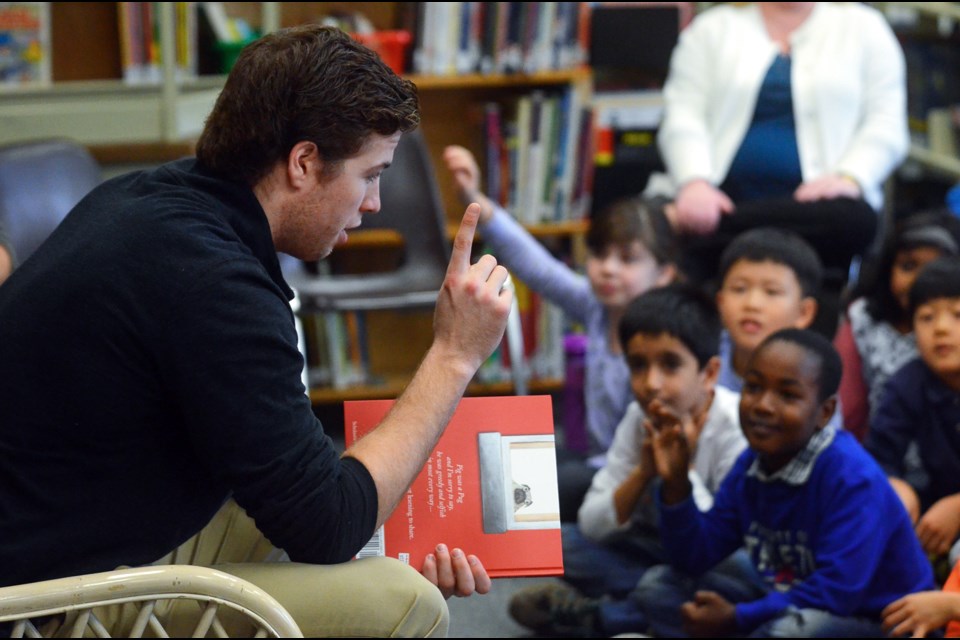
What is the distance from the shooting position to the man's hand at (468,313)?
135 centimetres

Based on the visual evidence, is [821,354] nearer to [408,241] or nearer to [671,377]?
[671,377]

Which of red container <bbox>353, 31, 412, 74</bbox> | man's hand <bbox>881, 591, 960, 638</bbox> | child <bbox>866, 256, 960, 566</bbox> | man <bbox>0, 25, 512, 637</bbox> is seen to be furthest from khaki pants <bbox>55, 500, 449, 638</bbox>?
red container <bbox>353, 31, 412, 74</bbox>

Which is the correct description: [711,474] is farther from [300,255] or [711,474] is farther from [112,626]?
[112,626]

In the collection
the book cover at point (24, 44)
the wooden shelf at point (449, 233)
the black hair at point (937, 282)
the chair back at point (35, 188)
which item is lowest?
the wooden shelf at point (449, 233)

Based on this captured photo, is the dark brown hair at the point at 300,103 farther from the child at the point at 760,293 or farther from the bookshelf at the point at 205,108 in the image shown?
the bookshelf at the point at 205,108

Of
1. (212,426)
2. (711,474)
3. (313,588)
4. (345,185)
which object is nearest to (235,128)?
(345,185)

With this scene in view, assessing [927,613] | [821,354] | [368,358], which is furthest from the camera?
[368,358]

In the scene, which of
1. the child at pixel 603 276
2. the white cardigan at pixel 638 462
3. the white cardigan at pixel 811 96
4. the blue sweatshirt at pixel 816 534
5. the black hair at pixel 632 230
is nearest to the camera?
the blue sweatshirt at pixel 816 534

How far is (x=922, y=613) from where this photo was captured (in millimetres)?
1665

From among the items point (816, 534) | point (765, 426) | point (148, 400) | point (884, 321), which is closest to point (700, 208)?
point (884, 321)

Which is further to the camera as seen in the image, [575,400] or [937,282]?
[575,400]

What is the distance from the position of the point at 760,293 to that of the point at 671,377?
36cm

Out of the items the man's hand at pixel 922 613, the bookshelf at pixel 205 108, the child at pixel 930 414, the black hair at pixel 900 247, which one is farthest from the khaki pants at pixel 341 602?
the bookshelf at pixel 205 108

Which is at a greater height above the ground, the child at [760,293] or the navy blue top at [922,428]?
the child at [760,293]
